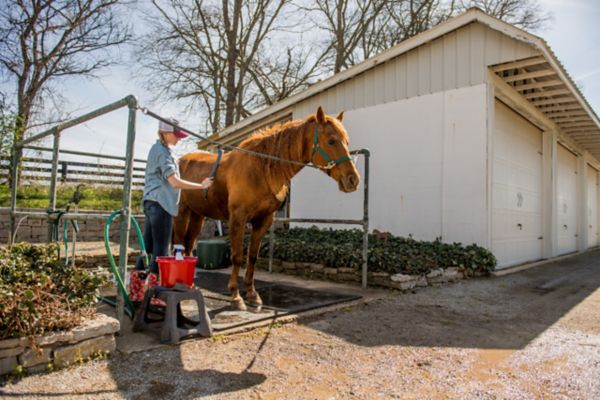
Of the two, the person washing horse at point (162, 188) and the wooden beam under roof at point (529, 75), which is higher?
the wooden beam under roof at point (529, 75)

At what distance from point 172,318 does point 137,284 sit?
2.62 feet

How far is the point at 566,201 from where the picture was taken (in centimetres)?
1238

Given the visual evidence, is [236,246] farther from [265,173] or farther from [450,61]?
[450,61]

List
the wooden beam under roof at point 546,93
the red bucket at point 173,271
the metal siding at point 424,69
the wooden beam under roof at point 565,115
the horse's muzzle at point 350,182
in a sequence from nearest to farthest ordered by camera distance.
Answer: the red bucket at point 173,271 < the horse's muzzle at point 350,182 < the metal siding at point 424,69 < the wooden beam under roof at point 546,93 < the wooden beam under roof at point 565,115

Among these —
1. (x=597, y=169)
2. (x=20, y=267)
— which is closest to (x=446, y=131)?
(x=20, y=267)

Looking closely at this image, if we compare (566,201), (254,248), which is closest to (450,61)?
(254,248)

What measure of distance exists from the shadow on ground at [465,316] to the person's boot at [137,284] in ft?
5.05

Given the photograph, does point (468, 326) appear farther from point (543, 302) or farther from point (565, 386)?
point (543, 302)

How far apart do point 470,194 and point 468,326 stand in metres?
3.78

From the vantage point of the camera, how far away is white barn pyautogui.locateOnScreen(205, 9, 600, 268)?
23.1 feet

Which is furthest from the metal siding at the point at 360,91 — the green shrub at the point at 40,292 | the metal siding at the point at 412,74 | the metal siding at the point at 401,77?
the green shrub at the point at 40,292

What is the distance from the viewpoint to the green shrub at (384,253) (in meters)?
5.76

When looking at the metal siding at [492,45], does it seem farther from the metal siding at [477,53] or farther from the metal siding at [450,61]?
the metal siding at [450,61]

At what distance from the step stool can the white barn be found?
551cm
